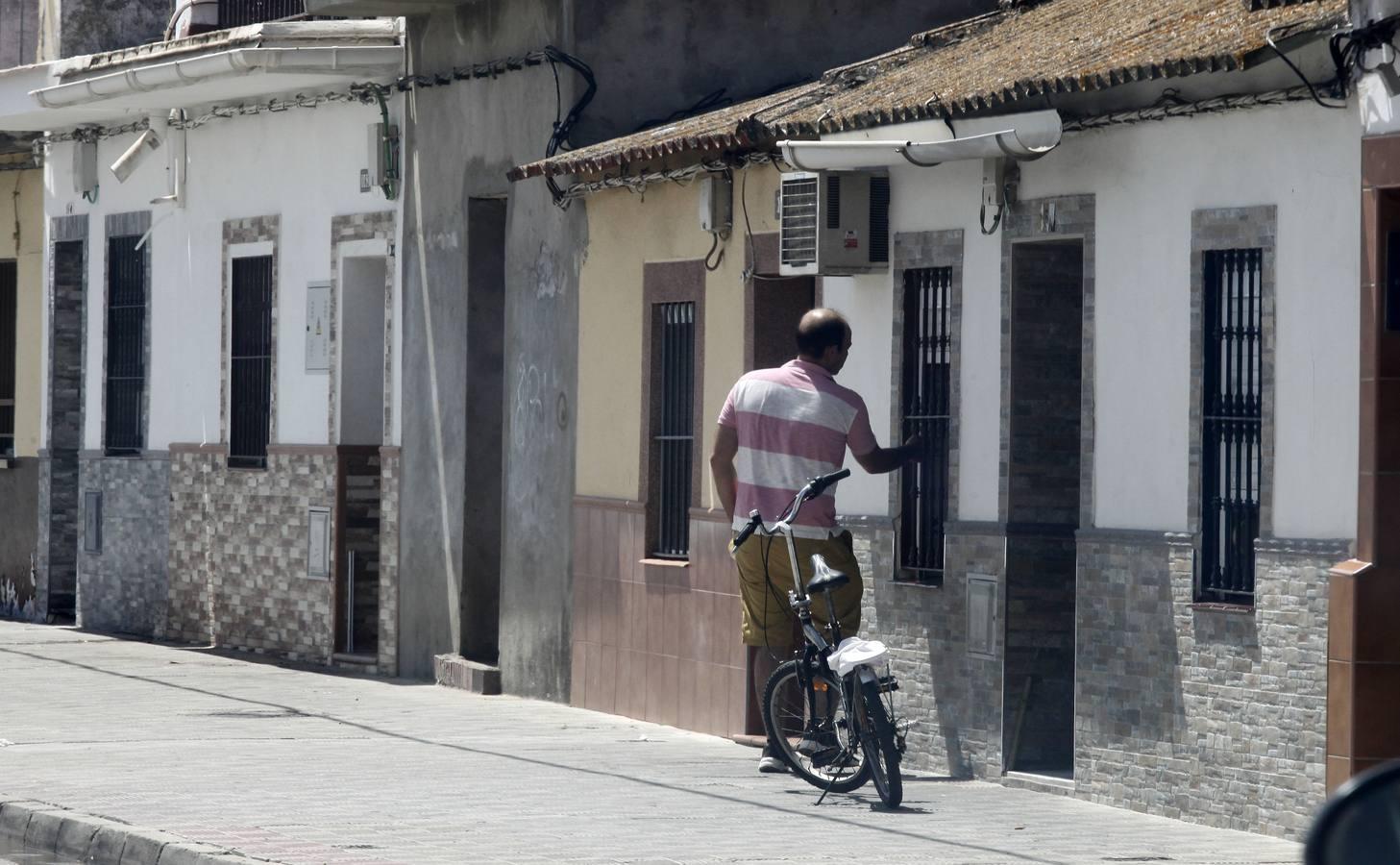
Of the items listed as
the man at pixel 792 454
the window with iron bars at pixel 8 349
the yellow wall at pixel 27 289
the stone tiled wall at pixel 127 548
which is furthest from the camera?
the window with iron bars at pixel 8 349

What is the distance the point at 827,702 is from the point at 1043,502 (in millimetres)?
1473

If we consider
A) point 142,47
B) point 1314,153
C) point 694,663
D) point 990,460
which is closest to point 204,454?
point 142,47

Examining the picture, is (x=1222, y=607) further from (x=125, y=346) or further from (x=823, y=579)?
(x=125, y=346)

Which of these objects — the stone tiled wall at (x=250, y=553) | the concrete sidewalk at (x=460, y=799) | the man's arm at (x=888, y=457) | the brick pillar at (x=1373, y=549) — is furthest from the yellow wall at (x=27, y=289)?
the brick pillar at (x=1373, y=549)

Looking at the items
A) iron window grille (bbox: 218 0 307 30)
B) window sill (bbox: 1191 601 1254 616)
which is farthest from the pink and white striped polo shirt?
iron window grille (bbox: 218 0 307 30)

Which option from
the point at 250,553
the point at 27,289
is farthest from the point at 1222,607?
the point at 27,289

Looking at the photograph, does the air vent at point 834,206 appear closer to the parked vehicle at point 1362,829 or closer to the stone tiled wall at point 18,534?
the parked vehicle at point 1362,829

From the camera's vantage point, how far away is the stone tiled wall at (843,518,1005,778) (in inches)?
451

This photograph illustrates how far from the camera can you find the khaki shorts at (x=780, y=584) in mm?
10992

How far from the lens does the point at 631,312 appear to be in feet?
47.7

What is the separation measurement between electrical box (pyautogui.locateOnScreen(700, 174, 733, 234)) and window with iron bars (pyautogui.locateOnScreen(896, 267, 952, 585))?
1.58 meters

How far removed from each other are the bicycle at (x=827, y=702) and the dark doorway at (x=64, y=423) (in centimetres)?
1219

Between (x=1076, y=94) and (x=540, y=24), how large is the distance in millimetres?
5592

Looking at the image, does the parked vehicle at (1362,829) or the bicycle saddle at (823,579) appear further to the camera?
the bicycle saddle at (823,579)
